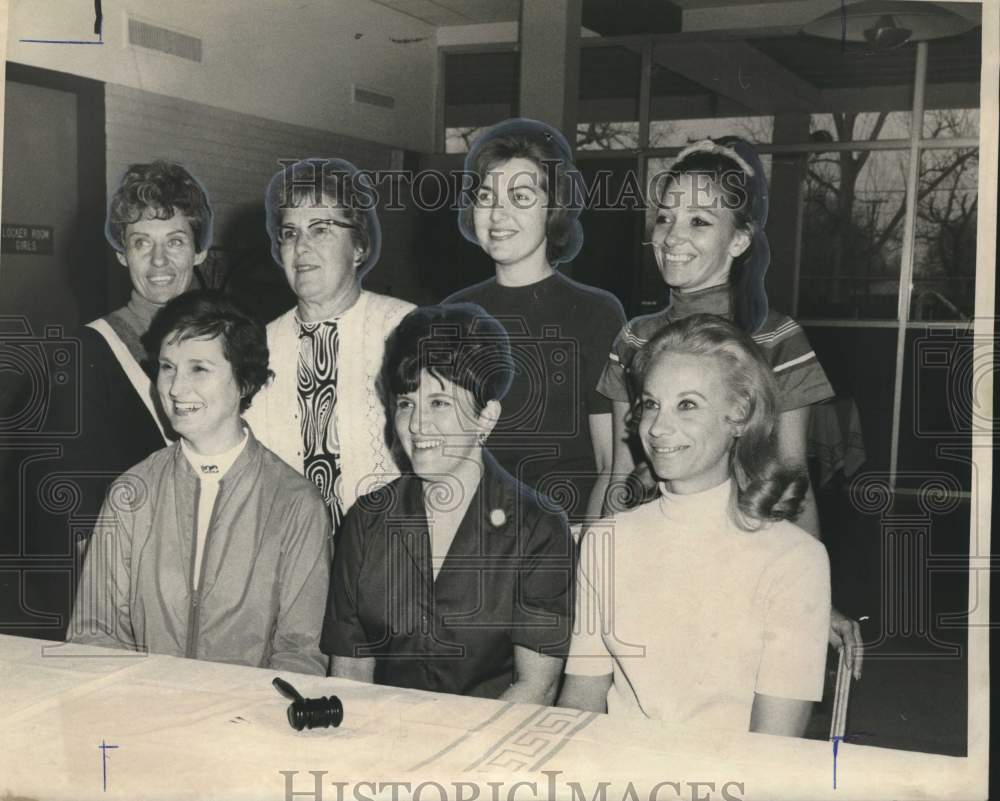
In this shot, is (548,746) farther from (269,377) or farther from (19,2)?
(19,2)

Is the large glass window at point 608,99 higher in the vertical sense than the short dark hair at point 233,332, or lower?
higher

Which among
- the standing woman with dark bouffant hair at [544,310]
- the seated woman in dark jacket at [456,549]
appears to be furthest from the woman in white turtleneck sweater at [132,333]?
the standing woman with dark bouffant hair at [544,310]

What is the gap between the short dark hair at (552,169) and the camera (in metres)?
2.69

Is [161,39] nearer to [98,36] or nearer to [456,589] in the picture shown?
[98,36]

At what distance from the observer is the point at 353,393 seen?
2.85 metres

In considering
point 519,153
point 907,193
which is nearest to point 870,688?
point 907,193

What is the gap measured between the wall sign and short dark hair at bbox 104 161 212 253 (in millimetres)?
164

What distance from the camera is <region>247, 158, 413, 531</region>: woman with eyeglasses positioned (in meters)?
2.83

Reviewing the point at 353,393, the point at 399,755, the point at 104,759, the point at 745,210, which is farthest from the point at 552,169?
the point at 104,759

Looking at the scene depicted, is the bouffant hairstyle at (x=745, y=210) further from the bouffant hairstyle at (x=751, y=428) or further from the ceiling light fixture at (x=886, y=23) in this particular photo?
the ceiling light fixture at (x=886, y=23)

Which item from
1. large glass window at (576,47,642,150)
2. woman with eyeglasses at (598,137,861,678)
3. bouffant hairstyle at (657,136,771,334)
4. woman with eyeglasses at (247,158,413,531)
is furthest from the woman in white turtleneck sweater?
bouffant hairstyle at (657,136,771,334)

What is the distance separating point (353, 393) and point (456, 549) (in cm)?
48

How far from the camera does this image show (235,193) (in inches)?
113

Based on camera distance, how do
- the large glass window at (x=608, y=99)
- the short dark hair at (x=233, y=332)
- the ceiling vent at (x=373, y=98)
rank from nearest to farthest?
1. the large glass window at (x=608, y=99)
2. the ceiling vent at (x=373, y=98)
3. the short dark hair at (x=233, y=332)
